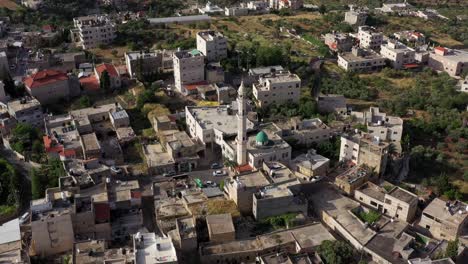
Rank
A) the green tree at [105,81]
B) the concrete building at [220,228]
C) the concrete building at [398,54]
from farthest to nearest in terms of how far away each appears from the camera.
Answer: the concrete building at [398,54] < the green tree at [105,81] < the concrete building at [220,228]

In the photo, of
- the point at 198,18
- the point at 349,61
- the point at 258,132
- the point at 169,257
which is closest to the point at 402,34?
the point at 349,61

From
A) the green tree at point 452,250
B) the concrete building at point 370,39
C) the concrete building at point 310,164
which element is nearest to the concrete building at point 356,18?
the concrete building at point 370,39

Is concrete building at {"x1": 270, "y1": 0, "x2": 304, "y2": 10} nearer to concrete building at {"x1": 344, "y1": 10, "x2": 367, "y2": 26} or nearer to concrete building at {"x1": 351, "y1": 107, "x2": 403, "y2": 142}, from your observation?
concrete building at {"x1": 344, "y1": 10, "x2": 367, "y2": 26}

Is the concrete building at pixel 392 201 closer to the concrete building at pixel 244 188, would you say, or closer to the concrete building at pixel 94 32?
the concrete building at pixel 244 188

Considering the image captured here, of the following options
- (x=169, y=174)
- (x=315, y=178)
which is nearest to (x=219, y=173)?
(x=169, y=174)

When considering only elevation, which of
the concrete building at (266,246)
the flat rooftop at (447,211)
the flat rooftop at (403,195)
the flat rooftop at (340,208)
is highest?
the flat rooftop at (403,195)

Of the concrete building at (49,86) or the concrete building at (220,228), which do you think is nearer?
the concrete building at (220,228)

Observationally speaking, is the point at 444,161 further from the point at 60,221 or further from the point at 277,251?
the point at 60,221

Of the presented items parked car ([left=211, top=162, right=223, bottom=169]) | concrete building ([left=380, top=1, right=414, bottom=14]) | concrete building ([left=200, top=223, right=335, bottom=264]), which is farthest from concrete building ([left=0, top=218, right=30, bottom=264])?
concrete building ([left=380, top=1, right=414, bottom=14])

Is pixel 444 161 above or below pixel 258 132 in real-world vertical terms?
below
